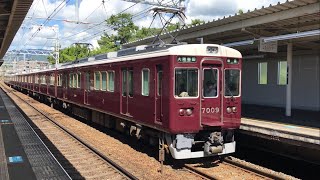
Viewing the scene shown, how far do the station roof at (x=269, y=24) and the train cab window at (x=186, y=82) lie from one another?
3.47m

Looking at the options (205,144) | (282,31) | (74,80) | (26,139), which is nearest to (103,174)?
(205,144)

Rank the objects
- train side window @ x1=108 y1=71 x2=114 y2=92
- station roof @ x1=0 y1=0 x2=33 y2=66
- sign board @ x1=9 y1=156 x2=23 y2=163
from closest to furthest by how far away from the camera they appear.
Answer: sign board @ x1=9 y1=156 x2=23 y2=163 < station roof @ x1=0 y1=0 x2=33 y2=66 < train side window @ x1=108 y1=71 x2=114 y2=92

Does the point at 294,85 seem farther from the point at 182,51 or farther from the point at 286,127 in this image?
the point at 182,51

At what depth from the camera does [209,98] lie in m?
10.1

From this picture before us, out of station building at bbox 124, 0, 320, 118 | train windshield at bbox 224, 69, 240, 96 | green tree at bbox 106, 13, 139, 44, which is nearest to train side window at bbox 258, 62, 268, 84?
station building at bbox 124, 0, 320, 118

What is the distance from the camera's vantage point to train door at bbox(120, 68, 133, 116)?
1192 cm

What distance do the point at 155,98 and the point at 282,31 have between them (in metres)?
6.34

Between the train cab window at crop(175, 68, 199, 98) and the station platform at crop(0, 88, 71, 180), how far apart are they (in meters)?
3.28

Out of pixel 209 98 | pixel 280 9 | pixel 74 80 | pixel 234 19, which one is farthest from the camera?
pixel 74 80

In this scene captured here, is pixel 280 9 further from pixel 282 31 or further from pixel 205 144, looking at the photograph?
pixel 205 144

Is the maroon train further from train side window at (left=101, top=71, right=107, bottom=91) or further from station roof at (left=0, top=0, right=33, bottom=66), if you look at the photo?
station roof at (left=0, top=0, right=33, bottom=66)

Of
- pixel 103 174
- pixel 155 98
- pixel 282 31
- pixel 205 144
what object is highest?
pixel 282 31

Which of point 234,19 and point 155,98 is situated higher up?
point 234,19

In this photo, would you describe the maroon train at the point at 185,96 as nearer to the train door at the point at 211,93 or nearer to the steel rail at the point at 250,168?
the train door at the point at 211,93
